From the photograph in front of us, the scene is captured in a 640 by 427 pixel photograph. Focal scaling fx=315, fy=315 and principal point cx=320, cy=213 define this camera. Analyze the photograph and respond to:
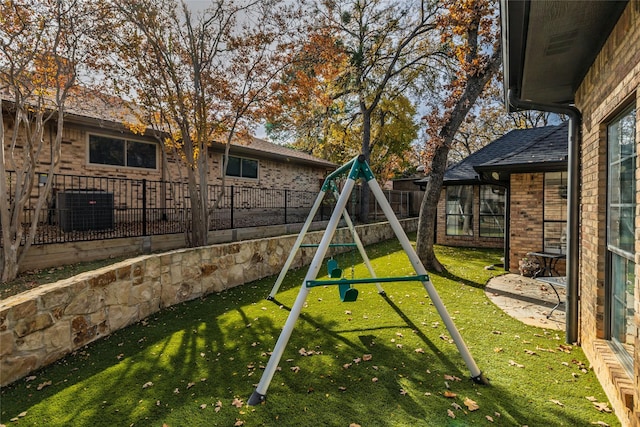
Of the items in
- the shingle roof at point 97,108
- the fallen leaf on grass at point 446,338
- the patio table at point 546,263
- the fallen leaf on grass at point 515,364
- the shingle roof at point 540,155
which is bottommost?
the fallen leaf on grass at point 515,364

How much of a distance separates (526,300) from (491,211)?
709cm

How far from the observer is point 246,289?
21.9 feet

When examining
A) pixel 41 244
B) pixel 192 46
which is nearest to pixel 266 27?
pixel 192 46

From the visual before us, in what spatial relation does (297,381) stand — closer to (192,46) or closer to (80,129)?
(192,46)

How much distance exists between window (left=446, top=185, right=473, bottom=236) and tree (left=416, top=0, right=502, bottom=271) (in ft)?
16.4

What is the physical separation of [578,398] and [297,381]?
2.71m

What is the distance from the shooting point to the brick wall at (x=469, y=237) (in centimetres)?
1249

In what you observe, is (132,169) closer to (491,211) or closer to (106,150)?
(106,150)

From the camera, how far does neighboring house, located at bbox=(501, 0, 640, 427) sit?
2.54m

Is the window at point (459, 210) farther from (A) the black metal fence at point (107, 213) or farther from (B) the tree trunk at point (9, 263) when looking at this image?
(B) the tree trunk at point (9, 263)

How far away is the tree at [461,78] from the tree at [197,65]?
4.26m

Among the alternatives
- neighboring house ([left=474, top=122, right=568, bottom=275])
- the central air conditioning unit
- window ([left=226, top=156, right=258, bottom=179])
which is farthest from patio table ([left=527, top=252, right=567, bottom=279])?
window ([left=226, top=156, right=258, bottom=179])

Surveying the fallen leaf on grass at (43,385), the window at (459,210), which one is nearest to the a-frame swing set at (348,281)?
the fallen leaf on grass at (43,385)

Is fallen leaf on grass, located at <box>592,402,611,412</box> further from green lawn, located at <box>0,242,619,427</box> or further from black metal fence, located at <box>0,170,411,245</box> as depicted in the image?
black metal fence, located at <box>0,170,411,245</box>
